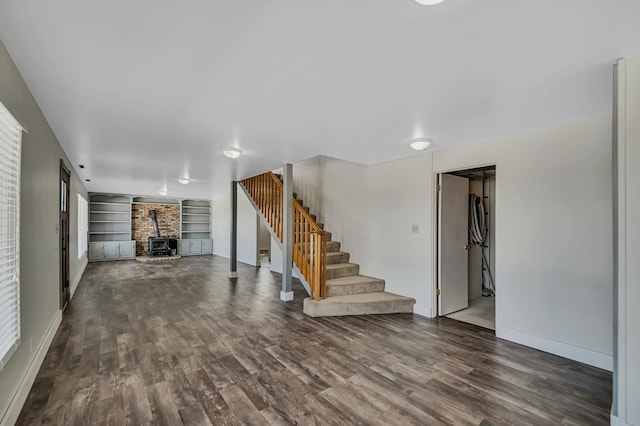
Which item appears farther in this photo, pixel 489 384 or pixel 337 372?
pixel 337 372

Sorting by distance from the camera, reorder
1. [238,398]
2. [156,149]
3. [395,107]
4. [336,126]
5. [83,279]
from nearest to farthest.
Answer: [238,398]
[395,107]
[336,126]
[156,149]
[83,279]

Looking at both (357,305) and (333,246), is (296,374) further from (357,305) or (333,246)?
(333,246)

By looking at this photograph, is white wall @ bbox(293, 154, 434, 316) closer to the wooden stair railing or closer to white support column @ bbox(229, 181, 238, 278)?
the wooden stair railing

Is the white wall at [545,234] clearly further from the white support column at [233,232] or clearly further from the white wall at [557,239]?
the white support column at [233,232]

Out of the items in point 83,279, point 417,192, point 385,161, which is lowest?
point 83,279

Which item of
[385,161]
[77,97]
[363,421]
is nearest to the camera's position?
[363,421]

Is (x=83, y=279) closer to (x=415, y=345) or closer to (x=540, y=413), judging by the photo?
(x=415, y=345)

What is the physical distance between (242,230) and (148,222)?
14.2 feet

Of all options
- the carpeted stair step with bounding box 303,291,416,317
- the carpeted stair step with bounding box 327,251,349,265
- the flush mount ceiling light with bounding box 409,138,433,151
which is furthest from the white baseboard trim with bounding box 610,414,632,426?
the carpeted stair step with bounding box 327,251,349,265

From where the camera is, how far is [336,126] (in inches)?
119

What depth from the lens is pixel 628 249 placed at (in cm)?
174

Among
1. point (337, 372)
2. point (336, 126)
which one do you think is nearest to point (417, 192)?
point (336, 126)

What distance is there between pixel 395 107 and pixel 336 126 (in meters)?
0.70

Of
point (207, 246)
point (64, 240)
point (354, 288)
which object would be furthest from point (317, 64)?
point (207, 246)
